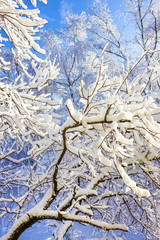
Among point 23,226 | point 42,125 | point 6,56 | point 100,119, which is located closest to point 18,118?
point 42,125

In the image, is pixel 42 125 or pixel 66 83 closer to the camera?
pixel 42 125

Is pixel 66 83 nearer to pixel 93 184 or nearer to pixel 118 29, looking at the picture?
pixel 118 29

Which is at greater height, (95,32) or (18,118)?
(95,32)

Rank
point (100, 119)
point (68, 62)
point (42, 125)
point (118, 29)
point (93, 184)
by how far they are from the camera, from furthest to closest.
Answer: point (68, 62) < point (118, 29) < point (93, 184) < point (42, 125) < point (100, 119)

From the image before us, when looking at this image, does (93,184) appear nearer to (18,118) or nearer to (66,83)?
(18,118)

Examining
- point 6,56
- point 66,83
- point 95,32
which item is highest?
point 95,32

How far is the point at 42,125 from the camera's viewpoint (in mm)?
1412

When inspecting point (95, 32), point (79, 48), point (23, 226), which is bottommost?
point (23, 226)

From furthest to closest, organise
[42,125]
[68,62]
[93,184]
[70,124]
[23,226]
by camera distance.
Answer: [68,62]
[93,184]
[23,226]
[42,125]
[70,124]

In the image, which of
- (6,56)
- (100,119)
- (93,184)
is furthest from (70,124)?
(6,56)

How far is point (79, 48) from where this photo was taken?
8.48 metres

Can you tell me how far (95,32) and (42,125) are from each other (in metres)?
8.14

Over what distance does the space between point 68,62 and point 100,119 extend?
8440mm

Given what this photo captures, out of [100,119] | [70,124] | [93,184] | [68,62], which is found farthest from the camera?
[68,62]
